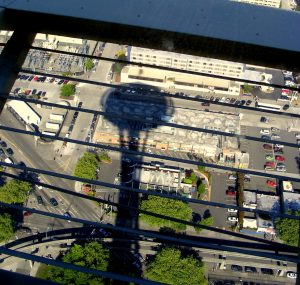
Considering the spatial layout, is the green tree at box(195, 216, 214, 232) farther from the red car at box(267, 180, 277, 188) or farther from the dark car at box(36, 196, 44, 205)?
the dark car at box(36, 196, 44, 205)

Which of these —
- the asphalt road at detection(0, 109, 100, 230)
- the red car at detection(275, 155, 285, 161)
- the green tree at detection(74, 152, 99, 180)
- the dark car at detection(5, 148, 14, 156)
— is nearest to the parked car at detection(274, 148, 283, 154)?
the red car at detection(275, 155, 285, 161)

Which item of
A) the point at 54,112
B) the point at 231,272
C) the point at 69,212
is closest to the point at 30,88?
the point at 54,112

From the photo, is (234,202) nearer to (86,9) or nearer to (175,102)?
(175,102)

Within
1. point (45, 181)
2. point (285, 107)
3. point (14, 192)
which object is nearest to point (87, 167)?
point (45, 181)

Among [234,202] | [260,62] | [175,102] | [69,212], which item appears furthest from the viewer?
[175,102]

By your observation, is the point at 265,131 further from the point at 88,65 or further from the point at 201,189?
the point at 88,65
